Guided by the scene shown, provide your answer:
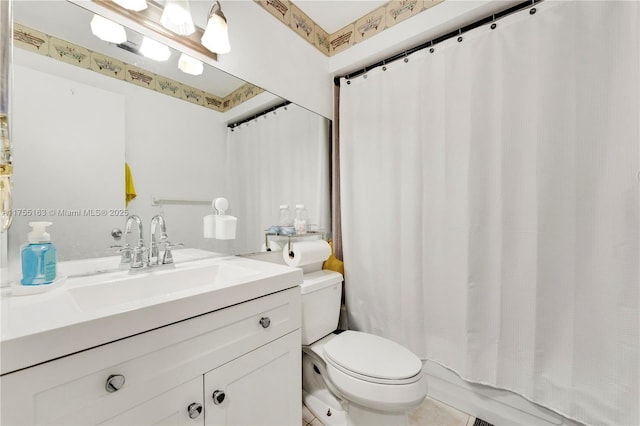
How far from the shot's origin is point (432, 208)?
137 cm

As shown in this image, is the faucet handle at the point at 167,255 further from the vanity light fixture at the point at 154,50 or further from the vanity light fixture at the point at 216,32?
the vanity light fixture at the point at 216,32

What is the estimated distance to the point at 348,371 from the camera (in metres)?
1.07

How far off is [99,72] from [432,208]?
5.13ft

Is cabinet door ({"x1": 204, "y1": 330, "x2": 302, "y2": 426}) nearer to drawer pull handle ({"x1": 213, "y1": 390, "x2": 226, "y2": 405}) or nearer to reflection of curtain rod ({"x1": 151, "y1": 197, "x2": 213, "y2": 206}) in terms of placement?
drawer pull handle ({"x1": 213, "y1": 390, "x2": 226, "y2": 405})

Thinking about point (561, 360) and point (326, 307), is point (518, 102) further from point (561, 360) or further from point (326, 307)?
point (326, 307)

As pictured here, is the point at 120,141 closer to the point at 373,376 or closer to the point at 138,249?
the point at 138,249

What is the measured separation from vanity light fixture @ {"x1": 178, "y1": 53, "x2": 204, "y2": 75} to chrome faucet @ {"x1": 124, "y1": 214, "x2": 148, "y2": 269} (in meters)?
0.68

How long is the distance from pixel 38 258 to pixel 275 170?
41.2 inches

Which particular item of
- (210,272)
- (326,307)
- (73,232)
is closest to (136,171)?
(73,232)

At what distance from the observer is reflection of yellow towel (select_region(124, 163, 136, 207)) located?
38.5 inches

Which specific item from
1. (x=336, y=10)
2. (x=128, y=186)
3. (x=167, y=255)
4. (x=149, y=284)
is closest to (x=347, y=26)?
(x=336, y=10)

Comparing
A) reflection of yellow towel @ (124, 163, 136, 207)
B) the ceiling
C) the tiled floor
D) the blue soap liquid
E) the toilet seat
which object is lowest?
the tiled floor

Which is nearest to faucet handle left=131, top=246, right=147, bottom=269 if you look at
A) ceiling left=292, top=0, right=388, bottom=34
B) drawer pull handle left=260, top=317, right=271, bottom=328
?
drawer pull handle left=260, top=317, right=271, bottom=328

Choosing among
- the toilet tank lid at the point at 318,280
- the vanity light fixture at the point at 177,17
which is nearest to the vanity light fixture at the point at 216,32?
the vanity light fixture at the point at 177,17
